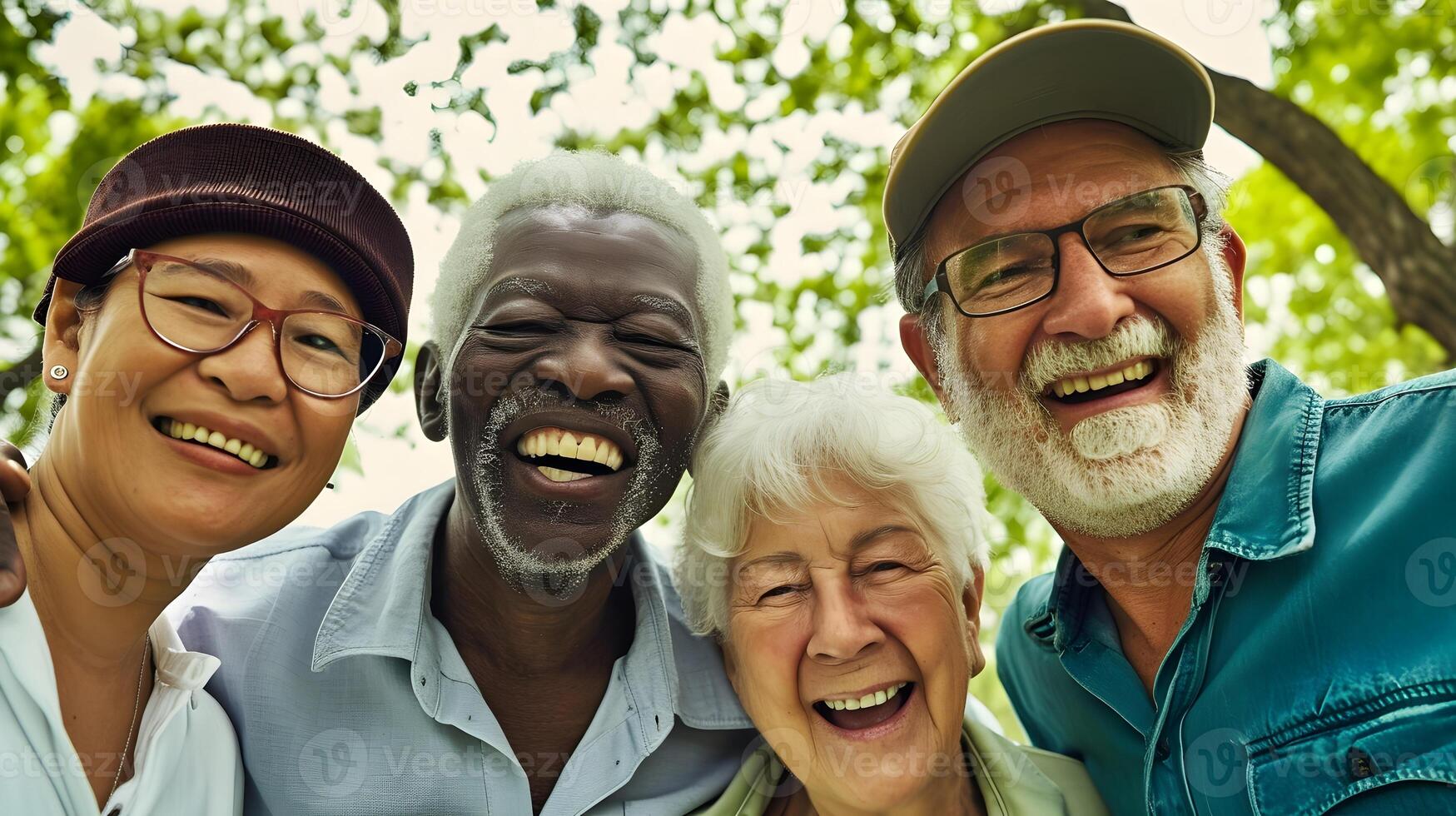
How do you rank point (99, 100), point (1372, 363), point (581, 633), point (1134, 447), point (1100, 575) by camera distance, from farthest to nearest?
point (1372, 363)
point (99, 100)
point (581, 633)
point (1100, 575)
point (1134, 447)

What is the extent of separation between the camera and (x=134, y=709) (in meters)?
2.21

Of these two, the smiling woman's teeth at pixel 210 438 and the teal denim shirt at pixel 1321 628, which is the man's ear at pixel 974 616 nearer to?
the teal denim shirt at pixel 1321 628

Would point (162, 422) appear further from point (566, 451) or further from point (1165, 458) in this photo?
point (1165, 458)

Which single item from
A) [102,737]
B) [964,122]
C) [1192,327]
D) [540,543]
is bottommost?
[102,737]

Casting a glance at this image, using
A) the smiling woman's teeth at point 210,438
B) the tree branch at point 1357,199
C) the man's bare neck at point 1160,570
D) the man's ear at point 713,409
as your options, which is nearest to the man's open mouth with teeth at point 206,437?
the smiling woman's teeth at point 210,438

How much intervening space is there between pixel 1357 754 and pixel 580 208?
235 cm

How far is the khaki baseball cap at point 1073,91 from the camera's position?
99.1 inches

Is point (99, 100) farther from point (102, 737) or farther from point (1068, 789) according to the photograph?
point (1068, 789)

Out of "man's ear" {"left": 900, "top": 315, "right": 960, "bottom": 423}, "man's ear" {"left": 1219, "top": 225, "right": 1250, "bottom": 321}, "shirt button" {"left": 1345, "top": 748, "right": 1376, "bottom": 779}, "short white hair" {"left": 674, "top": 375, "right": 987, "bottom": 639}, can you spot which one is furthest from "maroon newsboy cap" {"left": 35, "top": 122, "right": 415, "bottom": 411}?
"shirt button" {"left": 1345, "top": 748, "right": 1376, "bottom": 779}

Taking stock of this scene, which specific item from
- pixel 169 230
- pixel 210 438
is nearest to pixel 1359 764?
pixel 210 438

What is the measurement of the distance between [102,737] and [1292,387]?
2.95 meters

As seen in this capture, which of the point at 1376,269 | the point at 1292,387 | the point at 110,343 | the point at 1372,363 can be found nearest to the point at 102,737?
the point at 110,343

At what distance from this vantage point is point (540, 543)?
2.57 m

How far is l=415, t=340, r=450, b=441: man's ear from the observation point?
297 cm
